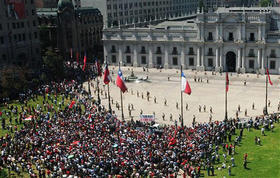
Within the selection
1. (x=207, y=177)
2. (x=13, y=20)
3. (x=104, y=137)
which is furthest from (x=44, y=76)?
(x=207, y=177)

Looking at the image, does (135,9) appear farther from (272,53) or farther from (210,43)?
(272,53)

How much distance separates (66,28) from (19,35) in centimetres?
2610

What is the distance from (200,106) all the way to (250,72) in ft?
105

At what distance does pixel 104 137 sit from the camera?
4509 centimetres

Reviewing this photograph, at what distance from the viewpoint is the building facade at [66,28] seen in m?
113

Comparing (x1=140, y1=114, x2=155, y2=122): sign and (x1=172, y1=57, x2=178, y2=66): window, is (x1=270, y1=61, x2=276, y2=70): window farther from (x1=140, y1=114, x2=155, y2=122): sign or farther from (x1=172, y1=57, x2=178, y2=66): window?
(x1=140, y1=114, x2=155, y2=122): sign

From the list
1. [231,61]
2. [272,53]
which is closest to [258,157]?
[272,53]

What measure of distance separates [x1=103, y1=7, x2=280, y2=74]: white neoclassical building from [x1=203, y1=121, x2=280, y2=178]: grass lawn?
40.5 meters

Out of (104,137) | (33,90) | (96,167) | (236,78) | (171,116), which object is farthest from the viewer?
(236,78)

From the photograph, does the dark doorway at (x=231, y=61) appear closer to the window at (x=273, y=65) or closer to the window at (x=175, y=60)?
the window at (x=273, y=65)

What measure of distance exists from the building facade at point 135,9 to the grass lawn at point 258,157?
233 feet

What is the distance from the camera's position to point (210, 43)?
301 feet

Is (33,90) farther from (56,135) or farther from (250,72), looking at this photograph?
(250,72)

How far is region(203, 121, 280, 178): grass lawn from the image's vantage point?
37812 millimetres
